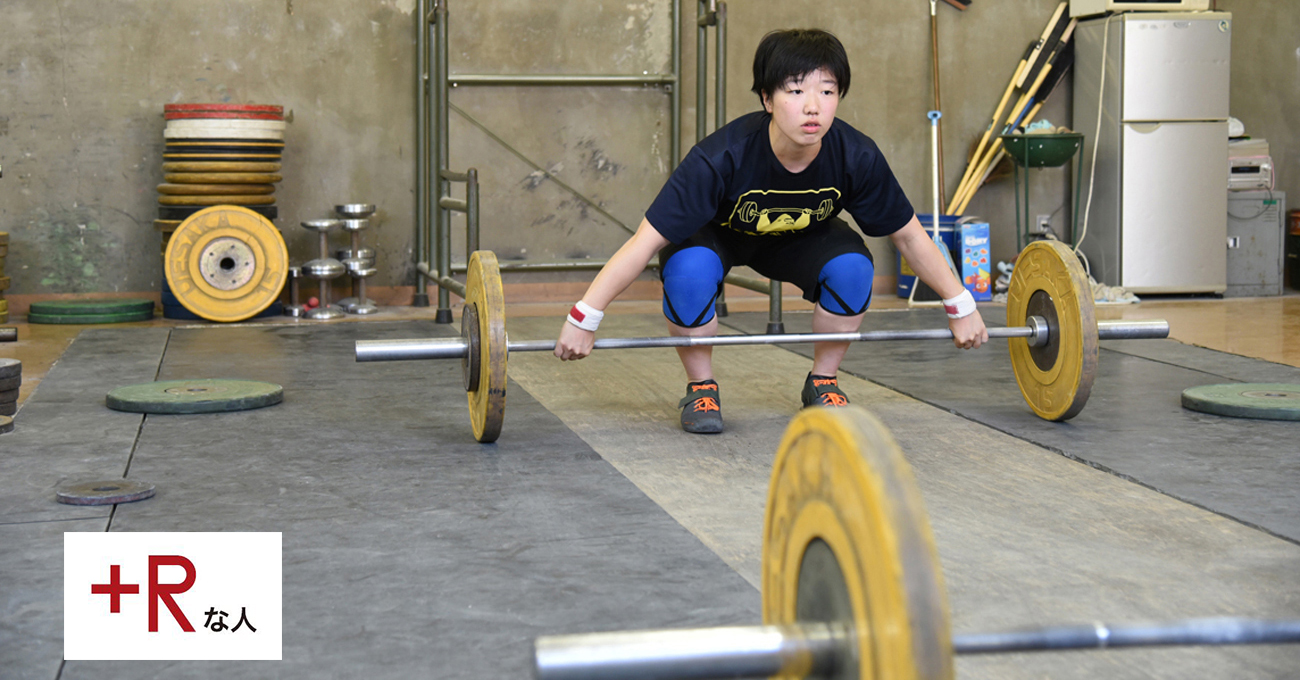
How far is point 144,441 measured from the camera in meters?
2.35

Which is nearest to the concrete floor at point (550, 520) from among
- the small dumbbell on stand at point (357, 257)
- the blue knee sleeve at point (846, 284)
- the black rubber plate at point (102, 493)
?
the black rubber plate at point (102, 493)

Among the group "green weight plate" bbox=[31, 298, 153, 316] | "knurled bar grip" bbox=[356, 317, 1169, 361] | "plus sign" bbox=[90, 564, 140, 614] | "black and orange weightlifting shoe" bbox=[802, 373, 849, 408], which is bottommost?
"plus sign" bbox=[90, 564, 140, 614]

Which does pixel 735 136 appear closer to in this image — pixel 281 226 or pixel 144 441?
pixel 144 441

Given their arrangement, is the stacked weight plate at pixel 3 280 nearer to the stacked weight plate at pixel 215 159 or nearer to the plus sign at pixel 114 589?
the stacked weight plate at pixel 215 159

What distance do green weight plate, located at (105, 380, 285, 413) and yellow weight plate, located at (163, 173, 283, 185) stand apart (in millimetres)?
1725

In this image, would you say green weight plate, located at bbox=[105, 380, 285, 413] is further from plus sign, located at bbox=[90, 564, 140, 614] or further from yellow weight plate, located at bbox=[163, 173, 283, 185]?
yellow weight plate, located at bbox=[163, 173, 283, 185]

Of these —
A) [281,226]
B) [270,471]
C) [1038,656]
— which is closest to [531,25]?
[281,226]

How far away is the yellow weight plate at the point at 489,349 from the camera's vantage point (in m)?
2.21

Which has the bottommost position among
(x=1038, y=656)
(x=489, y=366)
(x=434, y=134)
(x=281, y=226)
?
(x=1038, y=656)

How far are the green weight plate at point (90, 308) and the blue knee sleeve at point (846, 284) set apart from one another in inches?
116

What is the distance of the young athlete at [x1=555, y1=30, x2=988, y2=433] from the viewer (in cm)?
221

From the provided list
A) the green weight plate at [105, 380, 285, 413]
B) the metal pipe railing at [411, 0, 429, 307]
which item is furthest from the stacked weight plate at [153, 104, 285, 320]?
the green weight plate at [105, 380, 285, 413]

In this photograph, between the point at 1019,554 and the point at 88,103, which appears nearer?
the point at 1019,554

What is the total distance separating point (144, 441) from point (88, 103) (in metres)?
2.80
